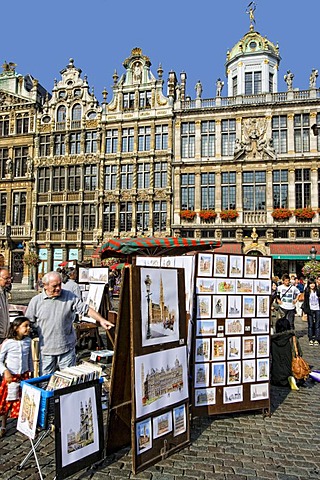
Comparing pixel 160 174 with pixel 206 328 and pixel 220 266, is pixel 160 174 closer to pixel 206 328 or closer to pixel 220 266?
pixel 220 266

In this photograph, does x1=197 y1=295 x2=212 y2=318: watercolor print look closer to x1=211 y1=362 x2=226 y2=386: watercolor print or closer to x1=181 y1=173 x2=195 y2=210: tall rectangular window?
x1=211 y1=362 x2=226 y2=386: watercolor print

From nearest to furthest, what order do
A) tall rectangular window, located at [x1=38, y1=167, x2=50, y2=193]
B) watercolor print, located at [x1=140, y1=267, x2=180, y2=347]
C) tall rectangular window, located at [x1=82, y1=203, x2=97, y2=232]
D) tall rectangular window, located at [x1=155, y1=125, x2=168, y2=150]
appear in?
watercolor print, located at [x1=140, y1=267, x2=180, y2=347], tall rectangular window, located at [x1=155, y1=125, x2=168, y2=150], tall rectangular window, located at [x1=82, y1=203, x2=97, y2=232], tall rectangular window, located at [x1=38, y1=167, x2=50, y2=193]

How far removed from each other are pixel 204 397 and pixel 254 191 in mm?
23752

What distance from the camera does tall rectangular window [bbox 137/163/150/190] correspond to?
2909cm

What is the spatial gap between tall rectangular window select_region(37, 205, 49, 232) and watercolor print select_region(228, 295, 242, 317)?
28221 millimetres

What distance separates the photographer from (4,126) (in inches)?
1325

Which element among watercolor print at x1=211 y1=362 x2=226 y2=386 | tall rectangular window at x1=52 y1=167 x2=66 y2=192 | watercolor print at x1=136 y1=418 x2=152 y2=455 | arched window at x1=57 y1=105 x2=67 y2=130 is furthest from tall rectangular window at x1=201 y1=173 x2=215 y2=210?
watercolor print at x1=136 y1=418 x2=152 y2=455

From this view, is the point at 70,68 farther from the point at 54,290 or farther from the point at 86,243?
the point at 54,290

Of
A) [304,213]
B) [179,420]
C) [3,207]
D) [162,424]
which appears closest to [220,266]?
[179,420]

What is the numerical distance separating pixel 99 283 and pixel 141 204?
1957 cm

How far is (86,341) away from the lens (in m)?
10.1

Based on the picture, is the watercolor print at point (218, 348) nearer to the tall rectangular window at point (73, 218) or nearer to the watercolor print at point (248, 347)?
the watercolor print at point (248, 347)

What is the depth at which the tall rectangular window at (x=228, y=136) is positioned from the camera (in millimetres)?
27875

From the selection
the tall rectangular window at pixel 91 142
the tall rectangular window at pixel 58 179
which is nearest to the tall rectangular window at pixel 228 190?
the tall rectangular window at pixel 91 142
